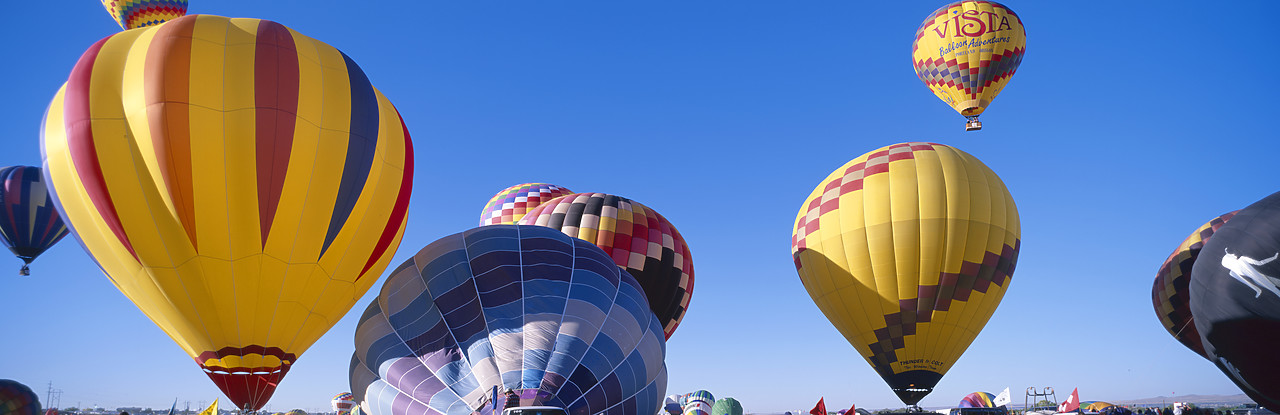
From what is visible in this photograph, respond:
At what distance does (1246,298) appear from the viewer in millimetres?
7113

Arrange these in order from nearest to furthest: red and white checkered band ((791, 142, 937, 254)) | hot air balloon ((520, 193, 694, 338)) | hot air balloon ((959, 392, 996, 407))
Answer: red and white checkered band ((791, 142, 937, 254)), hot air balloon ((520, 193, 694, 338)), hot air balloon ((959, 392, 996, 407))


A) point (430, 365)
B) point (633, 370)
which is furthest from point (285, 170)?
point (633, 370)

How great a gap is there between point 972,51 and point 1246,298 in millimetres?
10223

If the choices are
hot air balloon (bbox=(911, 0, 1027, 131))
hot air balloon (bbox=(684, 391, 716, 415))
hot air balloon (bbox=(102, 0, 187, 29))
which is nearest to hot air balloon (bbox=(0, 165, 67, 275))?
hot air balloon (bbox=(102, 0, 187, 29))

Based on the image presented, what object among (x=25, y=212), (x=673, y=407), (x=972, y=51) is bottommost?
(x=673, y=407)

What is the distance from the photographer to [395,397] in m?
8.40

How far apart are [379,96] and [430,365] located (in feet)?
12.8

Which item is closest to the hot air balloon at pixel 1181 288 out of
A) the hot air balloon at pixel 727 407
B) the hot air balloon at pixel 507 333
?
the hot air balloon at pixel 727 407

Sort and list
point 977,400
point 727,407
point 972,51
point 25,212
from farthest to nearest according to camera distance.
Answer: point 977,400, point 727,407, point 25,212, point 972,51

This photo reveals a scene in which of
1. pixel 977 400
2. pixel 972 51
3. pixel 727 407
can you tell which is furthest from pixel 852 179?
pixel 977 400

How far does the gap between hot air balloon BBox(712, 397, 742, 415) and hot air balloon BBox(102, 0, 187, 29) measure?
16.8m

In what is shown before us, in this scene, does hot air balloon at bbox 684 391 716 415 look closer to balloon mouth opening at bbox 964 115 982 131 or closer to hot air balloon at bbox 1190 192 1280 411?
balloon mouth opening at bbox 964 115 982 131

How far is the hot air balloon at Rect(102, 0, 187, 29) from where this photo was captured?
18.9 metres

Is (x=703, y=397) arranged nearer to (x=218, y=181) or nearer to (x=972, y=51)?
(x=972, y=51)
